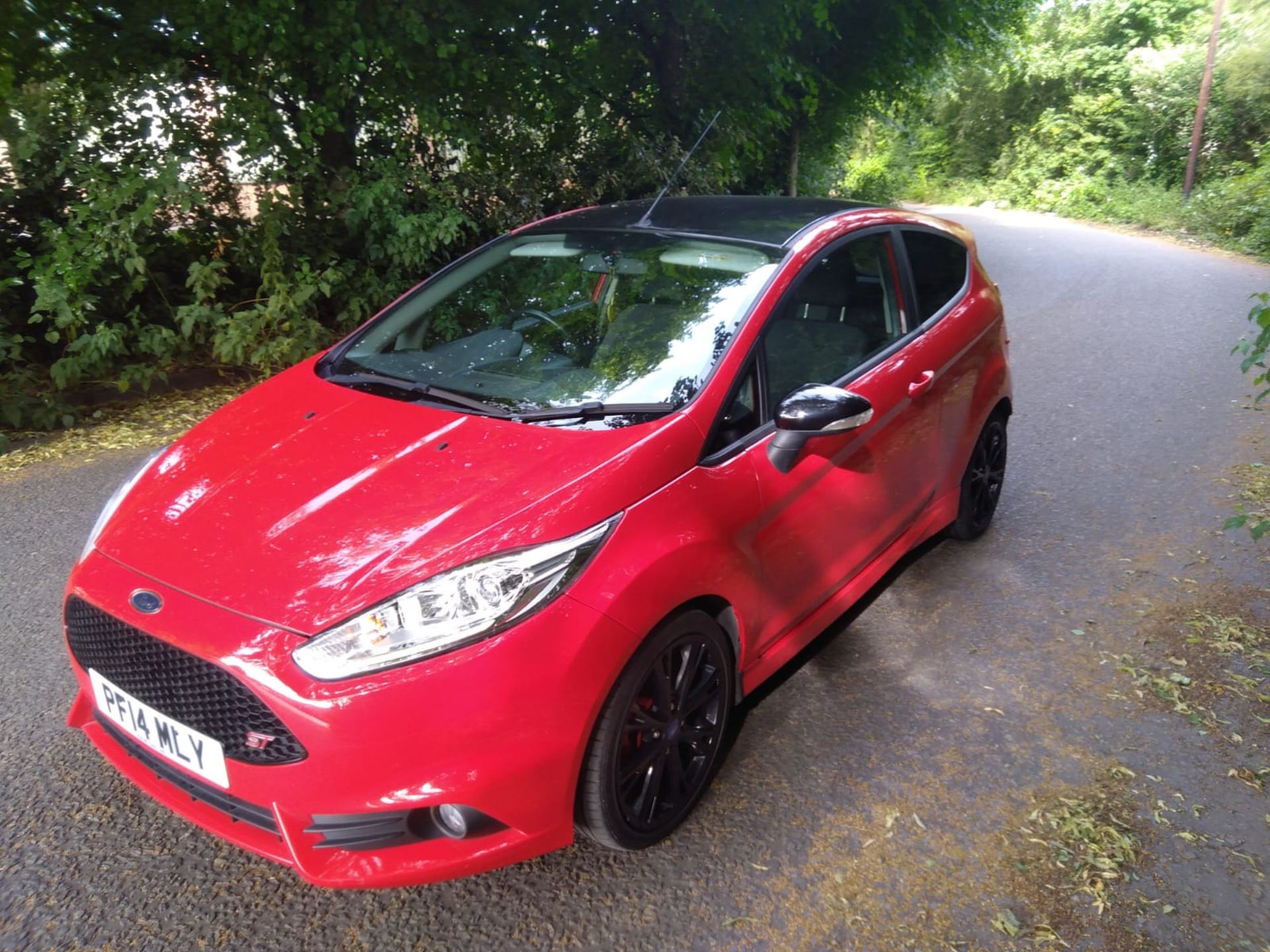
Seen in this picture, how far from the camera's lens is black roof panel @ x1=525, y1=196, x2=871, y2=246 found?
3.28 metres

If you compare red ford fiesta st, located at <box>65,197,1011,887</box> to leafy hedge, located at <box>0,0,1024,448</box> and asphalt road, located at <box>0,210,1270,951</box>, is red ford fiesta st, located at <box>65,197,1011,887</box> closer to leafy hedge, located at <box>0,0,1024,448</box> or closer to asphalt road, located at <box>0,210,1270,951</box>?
asphalt road, located at <box>0,210,1270,951</box>

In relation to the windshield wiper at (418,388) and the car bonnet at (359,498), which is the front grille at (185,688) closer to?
the car bonnet at (359,498)

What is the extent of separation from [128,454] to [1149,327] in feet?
29.4

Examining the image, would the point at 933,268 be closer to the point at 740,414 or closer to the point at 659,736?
the point at 740,414

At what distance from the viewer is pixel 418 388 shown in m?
2.94

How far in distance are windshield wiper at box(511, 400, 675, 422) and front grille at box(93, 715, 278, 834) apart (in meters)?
1.18

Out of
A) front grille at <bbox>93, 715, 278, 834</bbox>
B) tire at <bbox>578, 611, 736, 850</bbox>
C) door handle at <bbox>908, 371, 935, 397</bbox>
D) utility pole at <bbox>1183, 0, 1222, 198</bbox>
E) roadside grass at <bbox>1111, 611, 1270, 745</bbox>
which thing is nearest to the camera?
front grille at <bbox>93, 715, 278, 834</bbox>

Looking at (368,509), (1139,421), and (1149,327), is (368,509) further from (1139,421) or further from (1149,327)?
(1149,327)

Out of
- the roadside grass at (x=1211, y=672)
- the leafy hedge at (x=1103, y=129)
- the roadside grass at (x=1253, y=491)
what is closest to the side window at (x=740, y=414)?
the roadside grass at (x=1211, y=672)

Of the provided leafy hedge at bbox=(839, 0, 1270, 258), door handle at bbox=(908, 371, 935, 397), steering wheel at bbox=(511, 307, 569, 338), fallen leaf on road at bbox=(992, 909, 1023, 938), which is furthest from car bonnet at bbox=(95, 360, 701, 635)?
leafy hedge at bbox=(839, 0, 1270, 258)

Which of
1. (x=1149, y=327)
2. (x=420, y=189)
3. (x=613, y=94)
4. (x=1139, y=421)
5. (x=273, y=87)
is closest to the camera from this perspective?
(x=1139, y=421)

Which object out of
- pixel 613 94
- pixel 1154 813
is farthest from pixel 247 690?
pixel 613 94

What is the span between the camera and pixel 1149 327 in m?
9.24

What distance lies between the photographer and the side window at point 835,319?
9.61 ft
